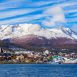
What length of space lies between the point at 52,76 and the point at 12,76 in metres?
8.52

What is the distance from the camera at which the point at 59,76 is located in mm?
102000

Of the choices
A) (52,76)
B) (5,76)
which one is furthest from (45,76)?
(5,76)

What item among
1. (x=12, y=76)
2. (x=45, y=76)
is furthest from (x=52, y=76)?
(x=12, y=76)

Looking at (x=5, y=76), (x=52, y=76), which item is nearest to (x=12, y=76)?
(x=5, y=76)

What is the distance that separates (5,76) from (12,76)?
6.70 ft

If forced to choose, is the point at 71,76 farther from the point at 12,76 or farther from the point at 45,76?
the point at 12,76

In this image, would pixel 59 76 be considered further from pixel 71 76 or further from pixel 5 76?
pixel 5 76

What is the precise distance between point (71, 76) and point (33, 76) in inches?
321

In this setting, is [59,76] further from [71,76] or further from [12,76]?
[12,76]

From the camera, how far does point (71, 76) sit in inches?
4006

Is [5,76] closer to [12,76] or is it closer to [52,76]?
[12,76]

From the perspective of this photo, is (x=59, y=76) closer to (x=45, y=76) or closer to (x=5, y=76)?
(x=45, y=76)

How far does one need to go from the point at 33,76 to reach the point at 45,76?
8.46 feet

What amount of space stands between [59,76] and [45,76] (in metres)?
3.23
